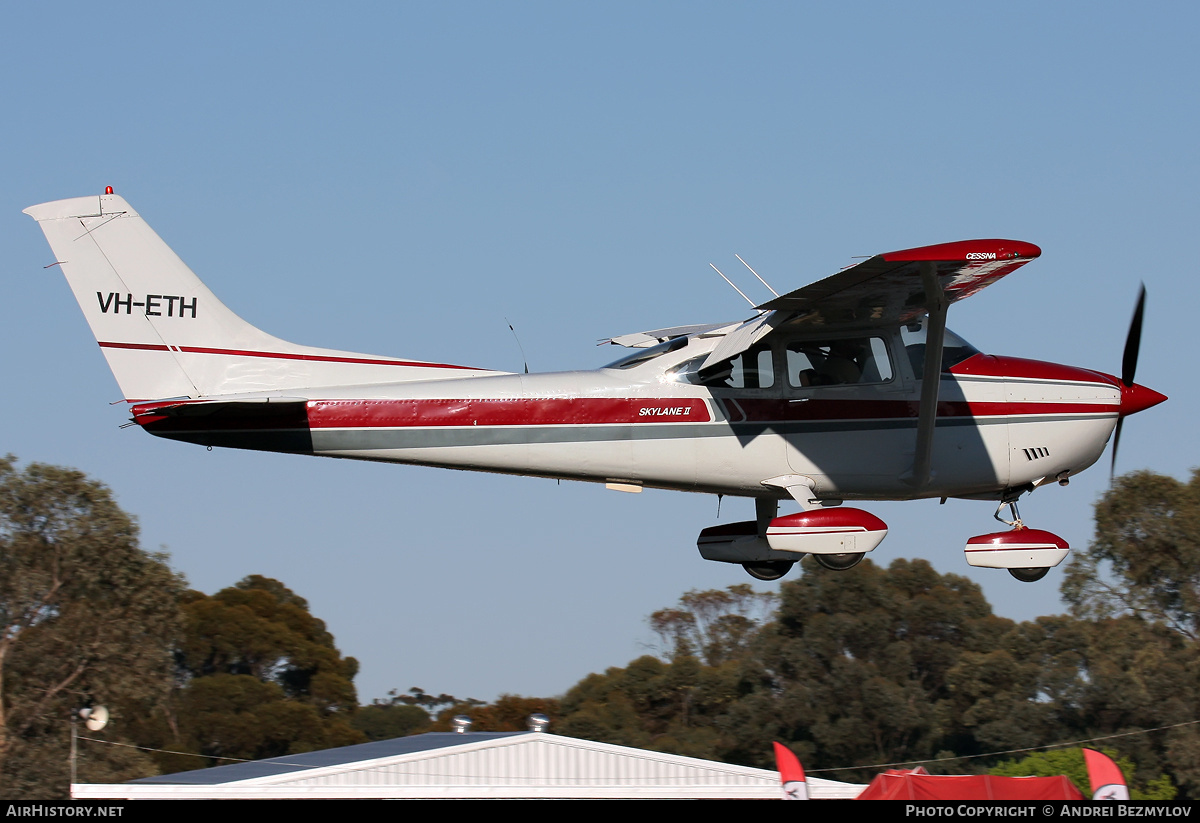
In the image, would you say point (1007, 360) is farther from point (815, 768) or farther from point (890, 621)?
point (890, 621)

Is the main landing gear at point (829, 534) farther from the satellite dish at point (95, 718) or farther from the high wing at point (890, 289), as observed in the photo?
the satellite dish at point (95, 718)

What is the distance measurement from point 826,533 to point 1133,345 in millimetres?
3994

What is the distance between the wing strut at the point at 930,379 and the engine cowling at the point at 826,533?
2.59 ft

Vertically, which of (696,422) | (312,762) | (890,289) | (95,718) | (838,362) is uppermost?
(890,289)

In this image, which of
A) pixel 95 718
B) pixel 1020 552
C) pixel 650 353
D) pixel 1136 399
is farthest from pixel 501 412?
pixel 95 718

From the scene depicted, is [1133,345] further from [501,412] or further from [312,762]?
[312,762]

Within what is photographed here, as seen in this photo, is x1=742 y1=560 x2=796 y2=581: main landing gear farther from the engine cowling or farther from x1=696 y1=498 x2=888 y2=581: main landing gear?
the engine cowling

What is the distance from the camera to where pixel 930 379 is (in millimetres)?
11562

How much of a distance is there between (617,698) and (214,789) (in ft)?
106

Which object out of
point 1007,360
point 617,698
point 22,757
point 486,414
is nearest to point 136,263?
point 486,414

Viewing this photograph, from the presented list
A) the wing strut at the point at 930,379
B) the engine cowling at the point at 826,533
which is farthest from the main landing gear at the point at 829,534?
the wing strut at the point at 930,379

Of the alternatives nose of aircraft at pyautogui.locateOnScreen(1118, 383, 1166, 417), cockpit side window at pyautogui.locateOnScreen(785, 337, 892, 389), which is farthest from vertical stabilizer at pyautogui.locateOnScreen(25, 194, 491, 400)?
nose of aircraft at pyautogui.locateOnScreen(1118, 383, 1166, 417)

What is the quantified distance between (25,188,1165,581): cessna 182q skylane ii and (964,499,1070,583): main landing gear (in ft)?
0.06

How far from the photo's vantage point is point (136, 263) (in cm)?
1169
